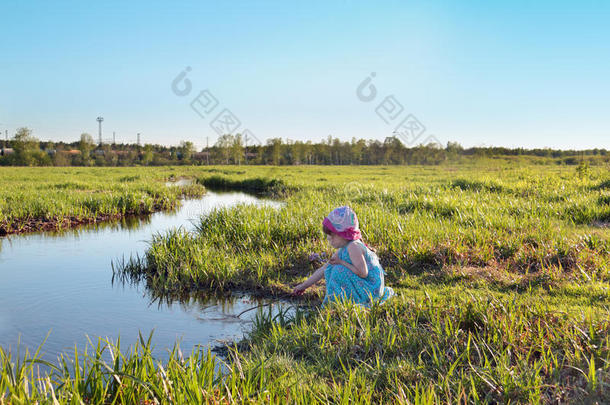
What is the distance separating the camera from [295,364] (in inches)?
128

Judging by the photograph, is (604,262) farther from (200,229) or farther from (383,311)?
(200,229)

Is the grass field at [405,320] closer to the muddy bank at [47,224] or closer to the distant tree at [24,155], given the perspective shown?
the muddy bank at [47,224]

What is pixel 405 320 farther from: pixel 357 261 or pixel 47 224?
pixel 47 224

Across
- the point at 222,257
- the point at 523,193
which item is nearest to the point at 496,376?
the point at 222,257

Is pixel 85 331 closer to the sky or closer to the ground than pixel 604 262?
closer to the ground

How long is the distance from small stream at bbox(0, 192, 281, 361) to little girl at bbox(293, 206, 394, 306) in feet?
3.79

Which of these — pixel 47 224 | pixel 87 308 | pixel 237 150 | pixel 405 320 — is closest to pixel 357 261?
pixel 405 320

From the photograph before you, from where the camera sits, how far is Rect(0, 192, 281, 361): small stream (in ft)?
14.7

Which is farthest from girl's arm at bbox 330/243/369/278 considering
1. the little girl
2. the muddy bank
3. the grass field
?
the muddy bank

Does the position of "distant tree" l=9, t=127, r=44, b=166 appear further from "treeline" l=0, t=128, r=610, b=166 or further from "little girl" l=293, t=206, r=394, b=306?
"little girl" l=293, t=206, r=394, b=306

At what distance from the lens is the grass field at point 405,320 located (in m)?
2.59

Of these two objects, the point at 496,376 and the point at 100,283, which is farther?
the point at 100,283

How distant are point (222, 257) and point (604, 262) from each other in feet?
16.3

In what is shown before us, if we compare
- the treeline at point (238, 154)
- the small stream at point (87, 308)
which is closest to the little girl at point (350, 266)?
the small stream at point (87, 308)
